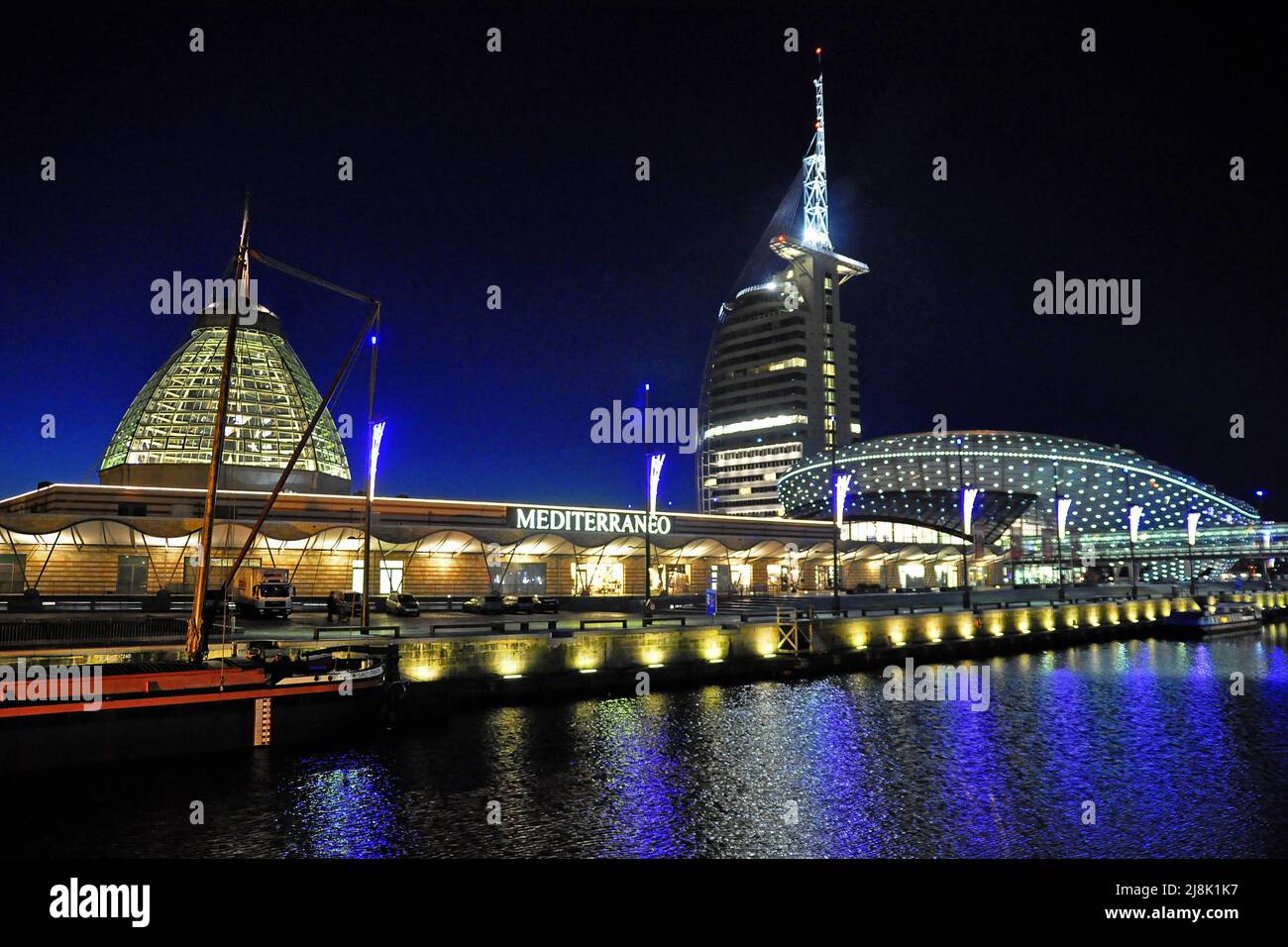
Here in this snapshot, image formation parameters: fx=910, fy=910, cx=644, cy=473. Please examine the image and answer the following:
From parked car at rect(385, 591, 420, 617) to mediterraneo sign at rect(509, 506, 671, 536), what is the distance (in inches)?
688

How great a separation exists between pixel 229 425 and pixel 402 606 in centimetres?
4098

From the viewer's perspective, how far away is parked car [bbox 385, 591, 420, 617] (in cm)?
5169

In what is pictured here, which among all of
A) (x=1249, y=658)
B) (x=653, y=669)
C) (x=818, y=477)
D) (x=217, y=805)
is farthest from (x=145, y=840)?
(x=818, y=477)

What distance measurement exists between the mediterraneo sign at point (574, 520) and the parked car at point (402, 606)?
17464 millimetres

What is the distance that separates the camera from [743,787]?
23.9 meters

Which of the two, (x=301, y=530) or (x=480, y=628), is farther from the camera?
(x=301, y=530)

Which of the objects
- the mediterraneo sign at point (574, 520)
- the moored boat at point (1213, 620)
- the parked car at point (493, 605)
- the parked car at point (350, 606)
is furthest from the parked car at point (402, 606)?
the moored boat at point (1213, 620)

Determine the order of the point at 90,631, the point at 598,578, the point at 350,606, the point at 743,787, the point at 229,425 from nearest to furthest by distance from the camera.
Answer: the point at 743,787 < the point at 90,631 < the point at 350,606 < the point at 598,578 < the point at 229,425

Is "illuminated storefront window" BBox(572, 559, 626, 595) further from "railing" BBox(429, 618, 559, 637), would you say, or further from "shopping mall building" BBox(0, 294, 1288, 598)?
"railing" BBox(429, 618, 559, 637)

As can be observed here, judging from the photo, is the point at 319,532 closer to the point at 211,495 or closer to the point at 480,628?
the point at 480,628

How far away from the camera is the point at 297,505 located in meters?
63.9

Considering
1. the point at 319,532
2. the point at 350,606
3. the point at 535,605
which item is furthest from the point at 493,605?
the point at 319,532

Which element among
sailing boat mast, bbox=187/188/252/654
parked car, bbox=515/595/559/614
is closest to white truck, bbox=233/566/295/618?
parked car, bbox=515/595/559/614
